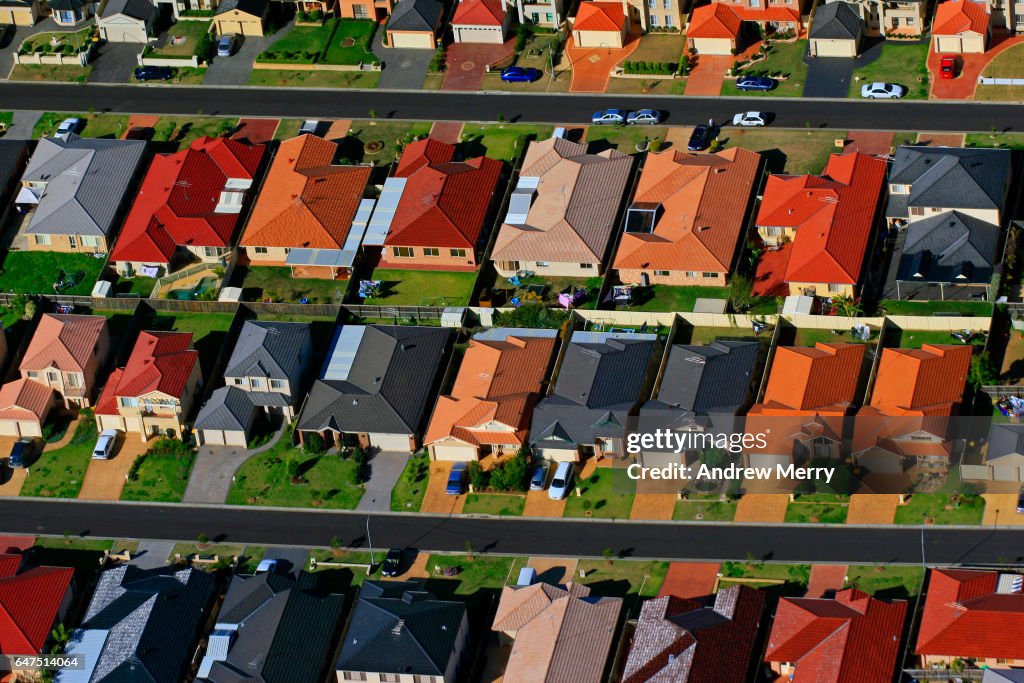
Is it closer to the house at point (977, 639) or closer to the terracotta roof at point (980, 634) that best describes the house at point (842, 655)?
the house at point (977, 639)

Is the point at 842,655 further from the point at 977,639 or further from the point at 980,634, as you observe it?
the point at 980,634

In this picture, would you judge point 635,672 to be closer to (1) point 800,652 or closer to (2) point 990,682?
(1) point 800,652

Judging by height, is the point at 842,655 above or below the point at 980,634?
below

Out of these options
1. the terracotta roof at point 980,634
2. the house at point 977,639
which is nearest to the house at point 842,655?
the house at point 977,639

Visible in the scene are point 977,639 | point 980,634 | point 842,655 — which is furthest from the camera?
point 980,634

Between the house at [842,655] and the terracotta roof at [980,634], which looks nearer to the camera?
the house at [842,655]

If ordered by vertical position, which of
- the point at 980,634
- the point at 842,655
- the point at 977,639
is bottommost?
the point at 842,655

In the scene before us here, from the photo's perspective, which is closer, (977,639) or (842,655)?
(842,655)

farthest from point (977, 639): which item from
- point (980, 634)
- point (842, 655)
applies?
point (842, 655)

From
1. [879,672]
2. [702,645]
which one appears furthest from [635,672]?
[879,672]

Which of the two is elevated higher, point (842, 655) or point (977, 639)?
point (977, 639)

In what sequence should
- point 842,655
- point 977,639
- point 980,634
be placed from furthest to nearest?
point 980,634, point 977,639, point 842,655

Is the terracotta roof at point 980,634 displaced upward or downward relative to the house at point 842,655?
upward
